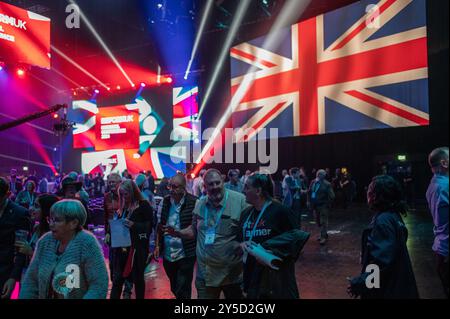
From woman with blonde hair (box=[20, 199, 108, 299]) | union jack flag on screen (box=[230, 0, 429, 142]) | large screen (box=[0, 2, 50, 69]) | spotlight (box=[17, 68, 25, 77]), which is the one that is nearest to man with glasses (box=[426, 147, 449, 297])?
woman with blonde hair (box=[20, 199, 108, 299])

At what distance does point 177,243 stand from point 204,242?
78 cm

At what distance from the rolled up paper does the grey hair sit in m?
1.16

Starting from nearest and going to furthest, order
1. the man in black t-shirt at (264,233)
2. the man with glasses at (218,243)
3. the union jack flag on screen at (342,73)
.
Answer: the man in black t-shirt at (264,233)
the man with glasses at (218,243)
the union jack flag on screen at (342,73)

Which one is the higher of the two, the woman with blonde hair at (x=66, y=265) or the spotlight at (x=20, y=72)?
the spotlight at (x=20, y=72)

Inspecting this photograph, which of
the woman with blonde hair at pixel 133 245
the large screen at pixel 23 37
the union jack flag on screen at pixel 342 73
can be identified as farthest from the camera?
the large screen at pixel 23 37

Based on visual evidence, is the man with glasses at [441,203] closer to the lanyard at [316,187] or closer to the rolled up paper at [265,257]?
the rolled up paper at [265,257]

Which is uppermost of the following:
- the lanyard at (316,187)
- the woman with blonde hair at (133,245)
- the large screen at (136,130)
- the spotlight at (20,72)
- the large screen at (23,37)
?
the spotlight at (20,72)

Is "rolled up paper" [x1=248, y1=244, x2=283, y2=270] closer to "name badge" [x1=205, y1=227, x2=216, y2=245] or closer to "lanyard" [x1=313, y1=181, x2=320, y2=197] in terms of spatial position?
"name badge" [x1=205, y1=227, x2=216, y2=245]

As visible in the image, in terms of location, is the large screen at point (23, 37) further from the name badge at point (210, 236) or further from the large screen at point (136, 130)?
the name badge at point (210, 236)

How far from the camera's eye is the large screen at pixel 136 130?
19.2m

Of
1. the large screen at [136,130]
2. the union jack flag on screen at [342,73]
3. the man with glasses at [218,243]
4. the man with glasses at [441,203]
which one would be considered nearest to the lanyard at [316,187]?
the union jack flag on screen at [342,73]

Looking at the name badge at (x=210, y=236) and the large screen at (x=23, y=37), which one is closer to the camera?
the name badge at (x=210, y=236)

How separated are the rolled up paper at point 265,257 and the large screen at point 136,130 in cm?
1516

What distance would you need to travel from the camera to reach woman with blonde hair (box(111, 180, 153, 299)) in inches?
164
